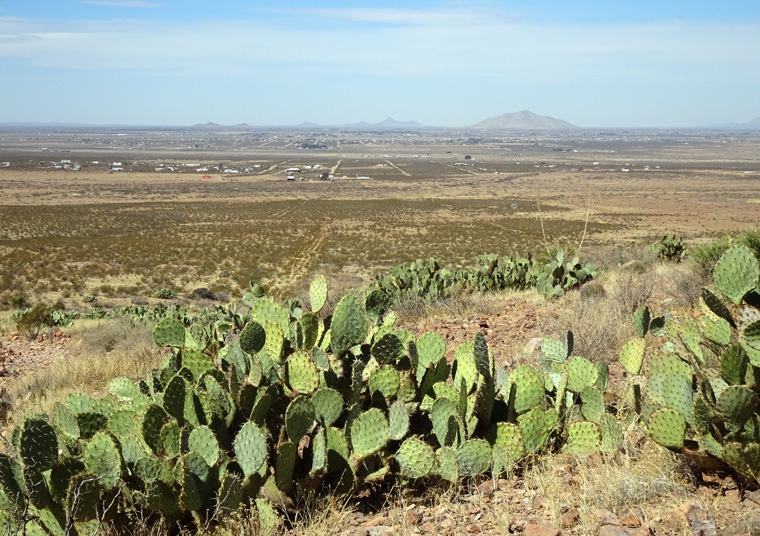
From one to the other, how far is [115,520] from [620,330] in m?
4.40

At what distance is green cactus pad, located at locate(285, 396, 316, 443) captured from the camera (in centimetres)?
307

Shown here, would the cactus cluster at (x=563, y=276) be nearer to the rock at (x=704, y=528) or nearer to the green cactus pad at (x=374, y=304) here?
the green cactus pad at (x=374, y=304)

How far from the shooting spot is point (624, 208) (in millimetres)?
57281

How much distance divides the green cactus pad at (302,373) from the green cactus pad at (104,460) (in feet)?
3.01

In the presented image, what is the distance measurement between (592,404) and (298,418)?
66.5 inches

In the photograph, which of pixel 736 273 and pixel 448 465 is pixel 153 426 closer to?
pixel 448 465

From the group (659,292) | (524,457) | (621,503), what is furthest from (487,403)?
(659,292)

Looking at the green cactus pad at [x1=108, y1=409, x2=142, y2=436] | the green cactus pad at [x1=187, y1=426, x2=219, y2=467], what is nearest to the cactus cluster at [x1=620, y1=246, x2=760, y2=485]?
the green cactus pad at [x1=187, y1=426, x2=219, y2=467]

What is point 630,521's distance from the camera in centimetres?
262

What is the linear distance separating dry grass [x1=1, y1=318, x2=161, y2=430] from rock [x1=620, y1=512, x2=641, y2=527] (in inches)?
185

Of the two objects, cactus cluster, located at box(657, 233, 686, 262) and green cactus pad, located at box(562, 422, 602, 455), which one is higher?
green cactus pad, located at box(562, 422, 602, 455)

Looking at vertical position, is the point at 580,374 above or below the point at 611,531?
above

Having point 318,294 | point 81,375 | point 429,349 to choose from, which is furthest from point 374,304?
point 81,375

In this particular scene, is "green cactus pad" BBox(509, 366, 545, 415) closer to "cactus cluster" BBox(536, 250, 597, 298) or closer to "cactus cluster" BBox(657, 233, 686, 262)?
"cactus cluster" BBox(536, 250, 597, 298)
